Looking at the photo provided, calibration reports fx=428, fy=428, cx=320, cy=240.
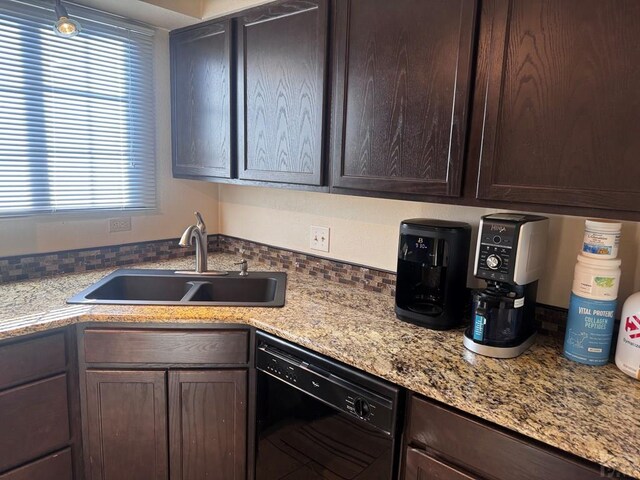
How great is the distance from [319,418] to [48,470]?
102cm

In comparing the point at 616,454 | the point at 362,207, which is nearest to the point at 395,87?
the point at 362,207

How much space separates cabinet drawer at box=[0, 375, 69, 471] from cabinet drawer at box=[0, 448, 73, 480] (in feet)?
0.09

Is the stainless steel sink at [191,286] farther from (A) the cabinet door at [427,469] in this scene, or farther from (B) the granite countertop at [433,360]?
(A) the cabinet door at [427,469]

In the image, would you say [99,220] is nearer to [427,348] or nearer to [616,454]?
[427,348]

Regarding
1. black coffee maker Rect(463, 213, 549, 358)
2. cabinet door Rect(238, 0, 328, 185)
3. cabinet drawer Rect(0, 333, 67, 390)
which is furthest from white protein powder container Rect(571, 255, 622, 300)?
cabinet drawer Rect(0, 333, 67, 390)

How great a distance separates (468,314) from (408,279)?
1.00 ft

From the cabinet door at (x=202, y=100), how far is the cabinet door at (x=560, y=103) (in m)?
1.20

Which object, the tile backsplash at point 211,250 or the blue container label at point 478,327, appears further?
the tile backsplash at point 211,250

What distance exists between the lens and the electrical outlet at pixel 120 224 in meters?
2.21

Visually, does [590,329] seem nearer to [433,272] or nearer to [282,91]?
[433,272]

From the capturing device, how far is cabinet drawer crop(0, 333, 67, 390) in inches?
54.8

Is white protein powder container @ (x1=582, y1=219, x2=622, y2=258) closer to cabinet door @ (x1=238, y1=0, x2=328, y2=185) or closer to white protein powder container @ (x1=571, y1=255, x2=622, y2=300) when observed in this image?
white protein powder container @ (x1=571, y1=255, x2=622, y2=300)

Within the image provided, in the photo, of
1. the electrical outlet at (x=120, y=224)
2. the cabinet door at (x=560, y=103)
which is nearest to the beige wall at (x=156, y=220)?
the electrical outlet at (x=120, y=224)

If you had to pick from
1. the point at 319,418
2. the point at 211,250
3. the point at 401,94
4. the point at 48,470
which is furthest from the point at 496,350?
the point at 211,250
